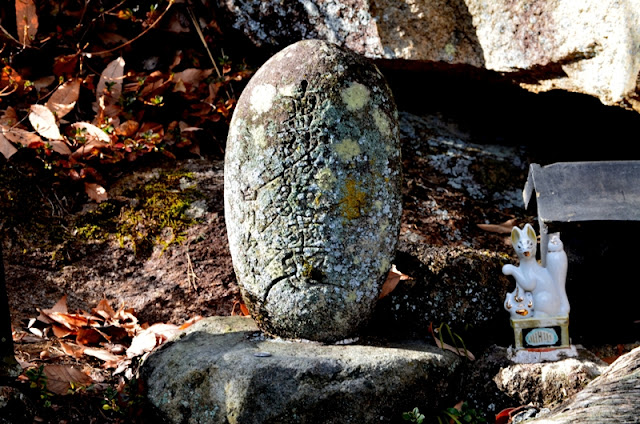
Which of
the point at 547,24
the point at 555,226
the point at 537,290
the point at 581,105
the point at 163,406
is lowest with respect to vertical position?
the point at 163,406

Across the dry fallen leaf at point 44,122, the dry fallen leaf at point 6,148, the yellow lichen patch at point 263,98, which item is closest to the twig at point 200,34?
the dry fallen leaf at point 44,122

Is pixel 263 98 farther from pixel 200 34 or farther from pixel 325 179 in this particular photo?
pixel 200 34

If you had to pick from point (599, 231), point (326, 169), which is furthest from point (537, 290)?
point (326, 169)

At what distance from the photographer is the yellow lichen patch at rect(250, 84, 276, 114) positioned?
2834 mm

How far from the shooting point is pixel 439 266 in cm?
317

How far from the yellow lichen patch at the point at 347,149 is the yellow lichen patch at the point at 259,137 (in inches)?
10.7

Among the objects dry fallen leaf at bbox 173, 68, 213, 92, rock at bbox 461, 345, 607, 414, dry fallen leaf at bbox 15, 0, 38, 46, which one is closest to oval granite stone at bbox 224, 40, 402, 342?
rock at bbox 461, 345, 607, 414

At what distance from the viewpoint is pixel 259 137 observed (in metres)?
2.83

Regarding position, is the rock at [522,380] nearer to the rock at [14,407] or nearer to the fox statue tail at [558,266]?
the fox statue tail at [558,266]

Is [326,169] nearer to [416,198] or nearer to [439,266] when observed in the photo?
[439,266]

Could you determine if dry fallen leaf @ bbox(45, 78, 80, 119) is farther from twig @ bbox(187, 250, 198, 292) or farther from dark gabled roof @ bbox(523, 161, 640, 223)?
dark gabled roof @ bbox(523, 161, 640, 223)

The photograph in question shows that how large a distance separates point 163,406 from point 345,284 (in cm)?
78

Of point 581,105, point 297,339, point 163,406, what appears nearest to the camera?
point 163,406

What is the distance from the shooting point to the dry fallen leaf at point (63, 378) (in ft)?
8.82
